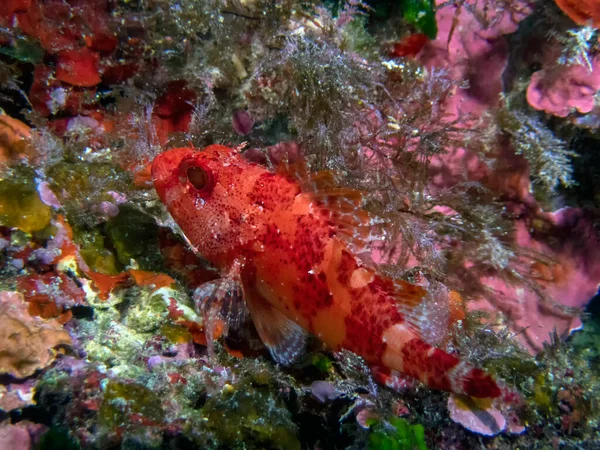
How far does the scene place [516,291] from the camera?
189 inches

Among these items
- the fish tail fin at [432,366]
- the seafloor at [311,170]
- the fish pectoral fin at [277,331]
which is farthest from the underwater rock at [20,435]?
the fish tail fin at [432,366]

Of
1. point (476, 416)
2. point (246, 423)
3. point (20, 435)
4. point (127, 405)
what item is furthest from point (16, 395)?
point (476, 416)

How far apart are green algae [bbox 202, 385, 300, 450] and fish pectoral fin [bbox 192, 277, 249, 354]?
0.41 metres

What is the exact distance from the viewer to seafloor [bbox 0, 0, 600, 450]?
9.68 ft

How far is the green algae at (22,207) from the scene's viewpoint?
321 centimetres

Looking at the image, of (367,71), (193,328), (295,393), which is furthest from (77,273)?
(367,71)

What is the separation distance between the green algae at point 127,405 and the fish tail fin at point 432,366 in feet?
5.64

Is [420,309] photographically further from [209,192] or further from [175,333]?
[175,333]

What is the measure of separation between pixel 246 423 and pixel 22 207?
102 inches

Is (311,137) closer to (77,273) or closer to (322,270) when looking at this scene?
(322,270)

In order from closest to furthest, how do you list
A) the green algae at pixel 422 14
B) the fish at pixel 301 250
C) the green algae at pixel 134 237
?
the fish at pixel 301 250 < the green algae at pixel 134 237 < the green algae at pixel 422 14

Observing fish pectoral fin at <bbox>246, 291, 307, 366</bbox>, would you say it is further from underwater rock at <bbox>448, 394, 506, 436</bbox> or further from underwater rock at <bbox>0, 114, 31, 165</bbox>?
underwater rock at <bbox>0, 114, 31, 165</bbox>

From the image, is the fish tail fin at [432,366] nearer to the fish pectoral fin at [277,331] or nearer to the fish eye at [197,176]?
the fish pectoral fin at [277,331]

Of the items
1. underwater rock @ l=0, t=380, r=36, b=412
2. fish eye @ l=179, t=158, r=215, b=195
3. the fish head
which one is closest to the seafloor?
underwater rock @ l=0, t=380, r=36, b=412
